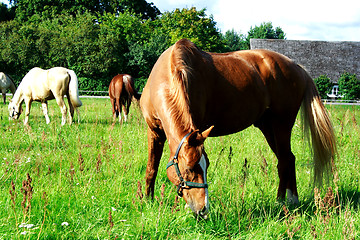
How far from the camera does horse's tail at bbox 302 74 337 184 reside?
3.72 metres

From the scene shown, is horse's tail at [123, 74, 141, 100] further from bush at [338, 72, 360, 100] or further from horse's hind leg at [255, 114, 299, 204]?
bush at [338, 72, 360, 100]

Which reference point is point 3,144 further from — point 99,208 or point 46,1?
point 46,1

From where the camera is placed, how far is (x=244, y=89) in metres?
3.36

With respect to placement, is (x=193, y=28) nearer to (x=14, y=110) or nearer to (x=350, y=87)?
(x=350, y=87)

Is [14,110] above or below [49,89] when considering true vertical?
below

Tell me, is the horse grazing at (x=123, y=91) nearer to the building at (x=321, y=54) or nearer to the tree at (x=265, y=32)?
the building at (x=321, y=54)

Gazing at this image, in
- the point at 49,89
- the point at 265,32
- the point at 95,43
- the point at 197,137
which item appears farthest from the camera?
the point at 265,32

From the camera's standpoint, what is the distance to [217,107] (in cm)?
319

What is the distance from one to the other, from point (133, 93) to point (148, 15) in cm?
4308

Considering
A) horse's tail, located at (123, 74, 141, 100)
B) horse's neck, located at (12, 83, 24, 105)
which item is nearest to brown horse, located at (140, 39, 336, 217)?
horse's tail, located at (123, 74, 141, 100)

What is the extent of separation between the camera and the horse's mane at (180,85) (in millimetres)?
2342

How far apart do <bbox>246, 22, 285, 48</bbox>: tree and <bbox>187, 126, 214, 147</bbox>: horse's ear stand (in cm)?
7587

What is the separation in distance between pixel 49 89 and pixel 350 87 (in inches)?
1229

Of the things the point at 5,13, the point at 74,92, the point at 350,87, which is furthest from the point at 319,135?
the point at 5,13
